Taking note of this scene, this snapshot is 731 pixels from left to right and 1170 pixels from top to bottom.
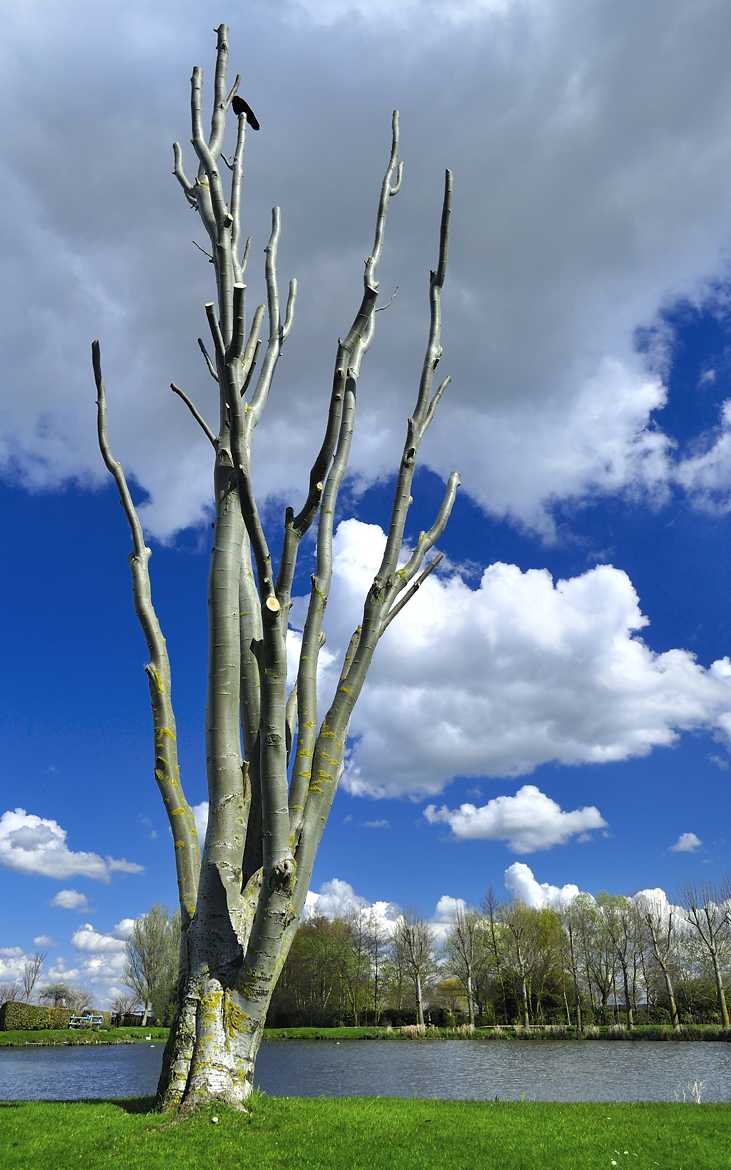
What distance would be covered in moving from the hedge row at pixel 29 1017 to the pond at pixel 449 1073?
59.1 ft

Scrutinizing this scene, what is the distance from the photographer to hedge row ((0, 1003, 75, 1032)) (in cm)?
5338

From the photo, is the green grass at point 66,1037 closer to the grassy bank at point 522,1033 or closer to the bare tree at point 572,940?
the grassy bank at point 522,1033

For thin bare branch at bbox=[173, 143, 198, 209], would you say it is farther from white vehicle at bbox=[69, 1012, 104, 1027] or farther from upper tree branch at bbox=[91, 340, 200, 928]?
white vehicle at bbox=[69, 1012, 104, 1027]

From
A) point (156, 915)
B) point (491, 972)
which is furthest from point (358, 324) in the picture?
point (156, 915)

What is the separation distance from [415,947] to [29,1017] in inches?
1097

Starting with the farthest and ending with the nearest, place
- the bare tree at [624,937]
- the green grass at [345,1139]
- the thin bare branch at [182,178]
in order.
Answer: the bare tree at [624,937] < the thin bare branch at [182,178] < the green grass at [345,1139]

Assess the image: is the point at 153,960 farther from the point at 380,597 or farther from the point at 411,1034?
the point at 380,597

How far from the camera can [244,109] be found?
1187 centimetres

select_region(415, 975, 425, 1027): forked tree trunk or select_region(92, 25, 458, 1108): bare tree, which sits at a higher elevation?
select_region(92, 25, 458, 1108): bare tree

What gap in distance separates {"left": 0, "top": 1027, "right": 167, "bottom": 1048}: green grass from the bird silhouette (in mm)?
51151

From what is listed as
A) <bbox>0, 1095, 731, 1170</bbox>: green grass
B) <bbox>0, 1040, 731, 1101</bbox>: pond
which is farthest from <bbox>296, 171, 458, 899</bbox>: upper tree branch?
<bbox>0, 1040, 731, 1101</bbox>: pond

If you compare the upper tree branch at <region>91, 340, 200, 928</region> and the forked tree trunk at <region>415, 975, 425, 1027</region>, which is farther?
the forked tree trunk at <region>415, 975, 425, 1027</region>

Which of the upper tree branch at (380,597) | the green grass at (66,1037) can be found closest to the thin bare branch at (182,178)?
the upper tree branch at (380,597)

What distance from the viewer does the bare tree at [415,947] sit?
62.0m
